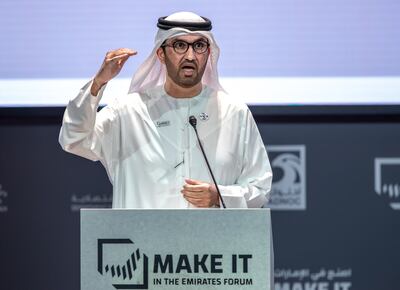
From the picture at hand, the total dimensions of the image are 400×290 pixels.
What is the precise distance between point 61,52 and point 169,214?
94.8 inches

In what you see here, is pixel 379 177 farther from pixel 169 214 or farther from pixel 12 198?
pixel 169 214

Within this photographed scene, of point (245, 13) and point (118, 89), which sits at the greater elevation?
point (245, 13)

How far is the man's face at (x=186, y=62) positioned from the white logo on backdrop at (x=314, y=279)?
2.06m

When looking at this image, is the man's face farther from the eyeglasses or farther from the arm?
the arm

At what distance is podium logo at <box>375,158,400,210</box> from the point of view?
565 cm

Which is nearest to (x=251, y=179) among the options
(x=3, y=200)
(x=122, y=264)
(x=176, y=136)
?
(x=176, y=136)

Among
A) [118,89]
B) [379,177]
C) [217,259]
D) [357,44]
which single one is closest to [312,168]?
[379,177]

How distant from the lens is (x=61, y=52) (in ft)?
18.2

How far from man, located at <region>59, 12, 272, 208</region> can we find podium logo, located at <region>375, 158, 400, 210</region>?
185 centimetres

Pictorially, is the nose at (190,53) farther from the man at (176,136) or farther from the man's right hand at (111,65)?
the man's right hand at (111,65)

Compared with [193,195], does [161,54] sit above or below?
above

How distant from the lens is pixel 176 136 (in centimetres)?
392

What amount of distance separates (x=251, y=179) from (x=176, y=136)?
33cm

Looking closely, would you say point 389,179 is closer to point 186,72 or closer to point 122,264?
point 186,72
